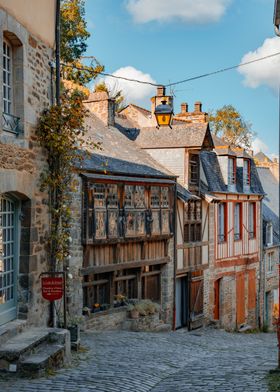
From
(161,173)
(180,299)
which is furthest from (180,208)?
(180,299)

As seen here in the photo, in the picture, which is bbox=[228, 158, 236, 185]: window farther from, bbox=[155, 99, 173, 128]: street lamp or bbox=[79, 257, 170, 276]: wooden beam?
bbox=[155, 99, 173, 128]: street lamp

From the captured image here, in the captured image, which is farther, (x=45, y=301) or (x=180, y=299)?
(x=180, y=299)

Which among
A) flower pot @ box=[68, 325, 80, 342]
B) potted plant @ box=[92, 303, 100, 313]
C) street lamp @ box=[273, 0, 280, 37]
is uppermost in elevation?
street lamp @ box=[273, 0, 280, 37]

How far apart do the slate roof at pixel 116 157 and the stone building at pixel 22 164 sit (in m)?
3.43

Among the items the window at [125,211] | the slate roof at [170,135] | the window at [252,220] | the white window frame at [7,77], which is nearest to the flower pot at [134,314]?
the window at [125,211]

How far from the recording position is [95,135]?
656 inches

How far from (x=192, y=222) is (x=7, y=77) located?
10.2 metres

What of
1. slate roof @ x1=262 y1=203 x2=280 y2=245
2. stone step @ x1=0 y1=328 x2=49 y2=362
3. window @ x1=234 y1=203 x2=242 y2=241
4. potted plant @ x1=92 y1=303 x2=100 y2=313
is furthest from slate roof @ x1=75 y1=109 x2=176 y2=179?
slate roof @ x1=262 y1=203 x2=280 y2=245

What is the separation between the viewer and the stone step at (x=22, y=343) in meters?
7.57

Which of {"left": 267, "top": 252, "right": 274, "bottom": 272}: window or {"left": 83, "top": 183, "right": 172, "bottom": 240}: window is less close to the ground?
{"left": 83, "top": 183, "right": 172, "bottom": 240}: window

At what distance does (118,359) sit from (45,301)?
59.4 inches

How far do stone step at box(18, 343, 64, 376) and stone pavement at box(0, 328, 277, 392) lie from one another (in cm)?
13

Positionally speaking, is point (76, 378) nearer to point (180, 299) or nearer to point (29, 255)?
point (29, 255)

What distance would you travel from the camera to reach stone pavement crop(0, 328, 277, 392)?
7461 mm
